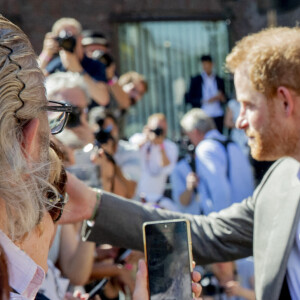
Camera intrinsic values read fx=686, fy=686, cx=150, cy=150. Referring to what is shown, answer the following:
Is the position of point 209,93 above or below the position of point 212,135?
below

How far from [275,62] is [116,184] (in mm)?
1826

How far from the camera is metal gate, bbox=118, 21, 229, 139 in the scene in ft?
37.9

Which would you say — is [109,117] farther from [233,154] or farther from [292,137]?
[292,137]

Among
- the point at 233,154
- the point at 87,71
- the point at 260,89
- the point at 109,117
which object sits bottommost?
the point at 233,154

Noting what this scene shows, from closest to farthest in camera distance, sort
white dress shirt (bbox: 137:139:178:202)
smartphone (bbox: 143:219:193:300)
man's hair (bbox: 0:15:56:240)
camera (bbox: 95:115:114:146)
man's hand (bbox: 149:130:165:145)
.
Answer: man's hair (bbox: 0:15:56:240) < smartphone (bbox: 143:219:193:300) < camera (bbox: 95:115:114:146) < white dress shirt (bbox: 137:139:178:202) < man's hand (bbox: 149:130:165:145)

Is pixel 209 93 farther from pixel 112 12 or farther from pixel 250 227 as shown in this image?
pixel 250 227

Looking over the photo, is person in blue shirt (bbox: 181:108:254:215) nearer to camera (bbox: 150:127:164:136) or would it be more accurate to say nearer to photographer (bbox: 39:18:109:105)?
photographer (bbox: 39:18:109:105)

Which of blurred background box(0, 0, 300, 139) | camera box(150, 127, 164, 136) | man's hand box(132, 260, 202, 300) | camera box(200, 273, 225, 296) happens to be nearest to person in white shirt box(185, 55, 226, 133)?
blurred background box(0, 0, 300, 139)

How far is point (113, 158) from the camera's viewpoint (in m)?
4.19

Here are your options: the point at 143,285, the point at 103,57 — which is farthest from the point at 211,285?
the point at 143,285

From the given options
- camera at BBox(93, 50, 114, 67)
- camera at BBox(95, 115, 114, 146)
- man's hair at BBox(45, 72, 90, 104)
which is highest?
man's hair at BBox(45, 72, 90, 104)

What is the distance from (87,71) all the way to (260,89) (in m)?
2.96

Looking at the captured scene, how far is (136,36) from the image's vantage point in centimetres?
1154

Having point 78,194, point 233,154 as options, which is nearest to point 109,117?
point 233,154
